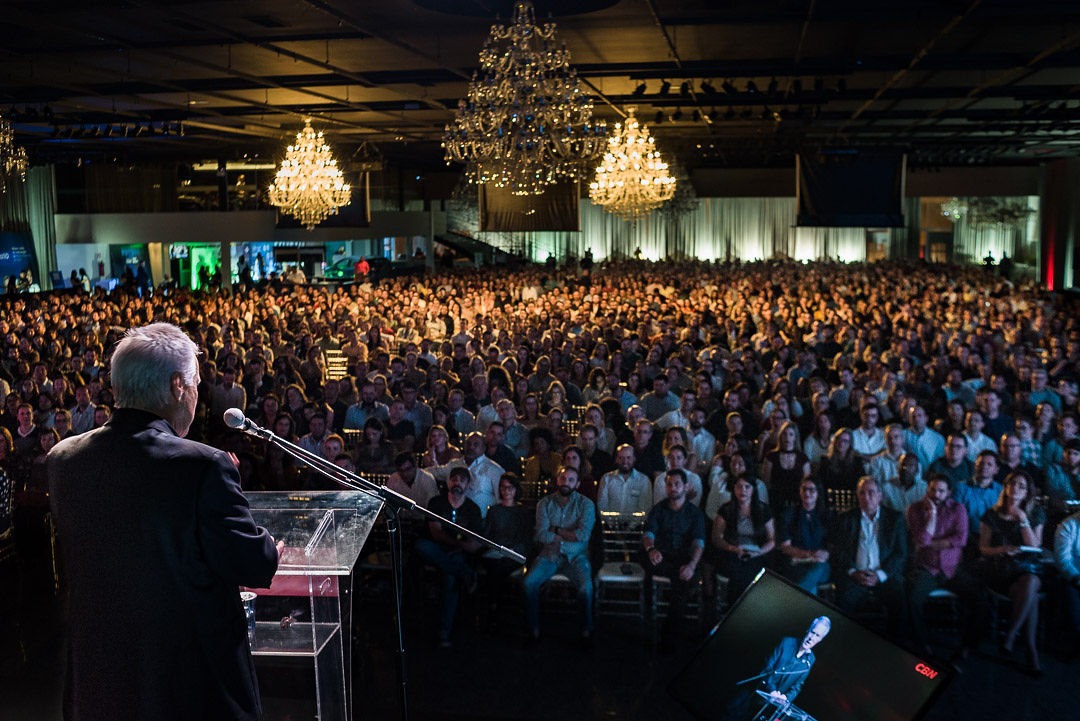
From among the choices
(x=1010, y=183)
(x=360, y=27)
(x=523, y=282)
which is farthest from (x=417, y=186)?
(x=360, y=27)

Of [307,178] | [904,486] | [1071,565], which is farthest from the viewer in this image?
[307,178]

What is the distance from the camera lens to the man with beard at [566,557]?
6.47 m

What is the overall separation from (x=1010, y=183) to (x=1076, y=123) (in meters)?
12.3

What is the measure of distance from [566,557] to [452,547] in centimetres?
75

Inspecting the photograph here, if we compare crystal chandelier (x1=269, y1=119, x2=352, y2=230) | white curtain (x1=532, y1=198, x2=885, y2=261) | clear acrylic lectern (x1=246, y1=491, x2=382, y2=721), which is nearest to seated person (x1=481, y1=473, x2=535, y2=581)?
clear acrylic lectern (x1=246, y1=491, x2=382, y2=721)

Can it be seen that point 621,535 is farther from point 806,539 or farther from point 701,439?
point 701,439

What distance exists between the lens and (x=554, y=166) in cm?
1039

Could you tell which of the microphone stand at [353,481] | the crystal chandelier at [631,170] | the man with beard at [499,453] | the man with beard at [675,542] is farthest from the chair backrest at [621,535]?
the crystal chandelier at [631,170]

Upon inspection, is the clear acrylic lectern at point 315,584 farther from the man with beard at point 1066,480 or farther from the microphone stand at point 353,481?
the man with beard at point 1066,480

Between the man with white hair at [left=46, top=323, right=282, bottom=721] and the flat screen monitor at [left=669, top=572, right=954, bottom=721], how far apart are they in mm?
1922

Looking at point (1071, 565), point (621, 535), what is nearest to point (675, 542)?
point (621, 535)

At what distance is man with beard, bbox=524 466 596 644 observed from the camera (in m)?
6.47

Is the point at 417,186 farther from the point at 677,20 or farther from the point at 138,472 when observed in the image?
the point at 138,472

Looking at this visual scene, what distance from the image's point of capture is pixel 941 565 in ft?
20.6
